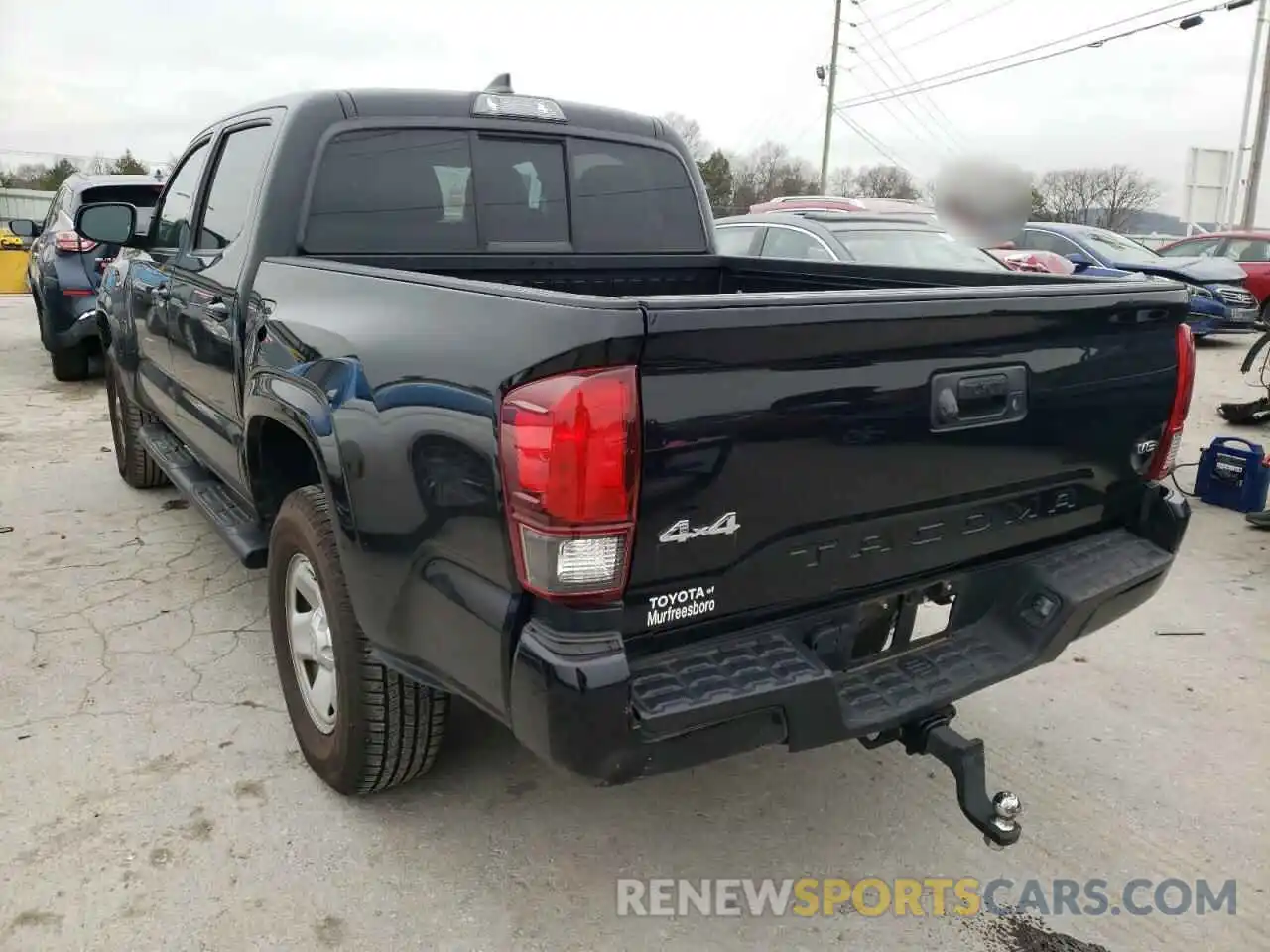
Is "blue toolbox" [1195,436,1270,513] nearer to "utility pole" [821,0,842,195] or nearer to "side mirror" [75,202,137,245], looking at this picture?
"side mirror" [75,202,137,245]

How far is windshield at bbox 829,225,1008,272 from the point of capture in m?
8.07

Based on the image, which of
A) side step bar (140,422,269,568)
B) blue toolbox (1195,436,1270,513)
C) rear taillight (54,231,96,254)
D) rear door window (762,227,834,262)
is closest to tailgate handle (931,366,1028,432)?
side step bar (140,422,269,568)

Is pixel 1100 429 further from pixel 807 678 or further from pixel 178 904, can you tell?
pixel 178 904

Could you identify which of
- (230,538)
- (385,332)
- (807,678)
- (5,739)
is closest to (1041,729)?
(807,678)

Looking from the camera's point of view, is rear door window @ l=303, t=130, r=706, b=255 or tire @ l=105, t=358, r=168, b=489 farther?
tire @ l=105, t=358, r=168, b=489

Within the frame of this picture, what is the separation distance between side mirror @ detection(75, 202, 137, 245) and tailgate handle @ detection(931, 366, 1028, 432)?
165 inches

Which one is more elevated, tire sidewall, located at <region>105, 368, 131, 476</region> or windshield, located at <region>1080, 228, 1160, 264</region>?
windshield, located at <region>1080, 228, 1160, 264</region>

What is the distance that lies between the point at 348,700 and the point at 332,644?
0.16 meters

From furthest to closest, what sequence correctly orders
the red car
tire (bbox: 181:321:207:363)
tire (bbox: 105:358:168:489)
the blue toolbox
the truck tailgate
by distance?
the red car → the blue toolbox → tire (bbox: 105:358:168:489) → tire (bbox: 181:321:207:363) → the truck tailgate

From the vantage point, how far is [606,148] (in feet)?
13.0

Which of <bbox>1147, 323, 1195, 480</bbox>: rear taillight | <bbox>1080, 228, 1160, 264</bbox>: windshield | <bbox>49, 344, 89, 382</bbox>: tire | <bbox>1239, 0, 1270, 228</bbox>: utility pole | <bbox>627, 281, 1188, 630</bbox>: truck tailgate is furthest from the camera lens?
<bbox>1239, 0, 1270, 228</bbox>: utility pole

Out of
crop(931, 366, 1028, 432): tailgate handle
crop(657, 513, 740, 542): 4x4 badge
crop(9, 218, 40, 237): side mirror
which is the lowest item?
crop(657, 513, 740, 542): 4x4 badge

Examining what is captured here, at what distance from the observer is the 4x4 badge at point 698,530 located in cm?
191

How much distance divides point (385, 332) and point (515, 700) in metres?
0.97
